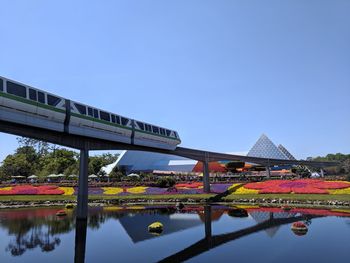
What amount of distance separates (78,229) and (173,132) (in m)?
31.8

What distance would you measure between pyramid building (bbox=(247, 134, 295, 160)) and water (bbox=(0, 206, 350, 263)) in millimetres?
120478

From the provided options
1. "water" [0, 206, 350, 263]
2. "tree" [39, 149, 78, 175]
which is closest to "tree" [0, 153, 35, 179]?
"tree" [39, 149, 78, 175]

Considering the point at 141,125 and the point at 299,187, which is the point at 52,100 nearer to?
the point at 141,125

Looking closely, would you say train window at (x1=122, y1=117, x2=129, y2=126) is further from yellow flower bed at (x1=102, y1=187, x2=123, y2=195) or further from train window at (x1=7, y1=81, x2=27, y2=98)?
yellow flower bed at (x1=102, y1=187, x2=123, y2=195)

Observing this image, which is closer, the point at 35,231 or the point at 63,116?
the point at 35,231

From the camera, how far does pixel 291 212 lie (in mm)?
42750

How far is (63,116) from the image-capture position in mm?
35750

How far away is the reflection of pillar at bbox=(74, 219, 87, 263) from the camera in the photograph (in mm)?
23047

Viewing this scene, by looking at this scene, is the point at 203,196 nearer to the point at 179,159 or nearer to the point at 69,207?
the point at 69,207

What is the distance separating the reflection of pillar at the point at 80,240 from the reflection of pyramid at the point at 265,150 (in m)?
132

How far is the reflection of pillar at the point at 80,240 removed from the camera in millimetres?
23047

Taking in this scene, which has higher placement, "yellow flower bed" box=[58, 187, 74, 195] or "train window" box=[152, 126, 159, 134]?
"train window" box=[152, 126, 159, 134]

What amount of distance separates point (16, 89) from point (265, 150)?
145071 mm

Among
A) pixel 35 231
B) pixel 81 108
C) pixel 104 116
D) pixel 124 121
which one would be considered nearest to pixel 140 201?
pixel 124 121
